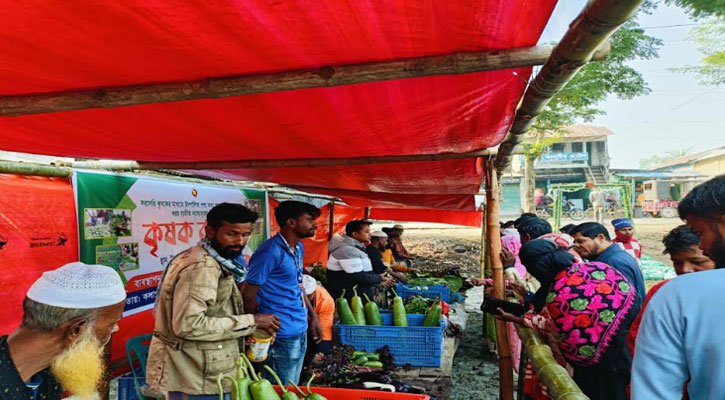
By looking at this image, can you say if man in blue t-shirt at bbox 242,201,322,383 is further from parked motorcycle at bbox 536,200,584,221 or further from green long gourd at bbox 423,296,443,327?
parked motorcycle at bbox 536,200,584,221

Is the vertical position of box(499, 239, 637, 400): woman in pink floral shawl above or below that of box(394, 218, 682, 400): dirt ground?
above

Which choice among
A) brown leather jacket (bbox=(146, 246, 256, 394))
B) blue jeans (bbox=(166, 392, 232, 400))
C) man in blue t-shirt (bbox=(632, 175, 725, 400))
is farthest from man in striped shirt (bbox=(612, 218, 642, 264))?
blue jeans (bbox=(166, 392, 232, 400))

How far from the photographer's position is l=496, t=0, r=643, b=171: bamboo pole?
1203 mm

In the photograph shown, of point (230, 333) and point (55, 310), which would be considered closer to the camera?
point (55, 310)

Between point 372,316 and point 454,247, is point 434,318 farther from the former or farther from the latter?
point 454,247

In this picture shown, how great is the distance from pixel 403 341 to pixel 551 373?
6.90ft

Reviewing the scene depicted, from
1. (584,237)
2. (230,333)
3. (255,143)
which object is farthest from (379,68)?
(584,237)

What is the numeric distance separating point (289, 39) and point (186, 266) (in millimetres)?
1678

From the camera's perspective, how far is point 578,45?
1.44m

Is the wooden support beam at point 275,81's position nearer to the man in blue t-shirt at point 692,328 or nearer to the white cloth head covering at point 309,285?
the man in blue t-shirt at point 692,328

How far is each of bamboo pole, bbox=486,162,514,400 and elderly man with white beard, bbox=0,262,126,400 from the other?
3.47m

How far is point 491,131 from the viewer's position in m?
2.96

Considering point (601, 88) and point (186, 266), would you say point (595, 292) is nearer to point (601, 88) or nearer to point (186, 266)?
point (186, 266)

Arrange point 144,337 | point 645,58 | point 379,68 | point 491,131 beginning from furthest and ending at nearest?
1. point 645,58
2. point 144,337
3. point 491,131
4. point 379,68
